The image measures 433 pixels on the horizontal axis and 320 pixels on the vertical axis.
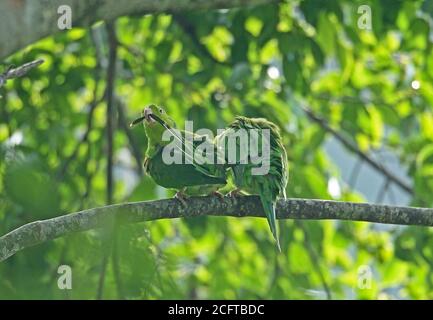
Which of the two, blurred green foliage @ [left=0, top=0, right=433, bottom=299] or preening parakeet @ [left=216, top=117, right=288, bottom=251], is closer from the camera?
preening parakeet @ [left=216, top=117, right=288, bottom=251]

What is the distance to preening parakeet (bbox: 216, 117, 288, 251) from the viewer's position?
117 inches

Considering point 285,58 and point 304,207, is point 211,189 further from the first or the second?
point 285,58

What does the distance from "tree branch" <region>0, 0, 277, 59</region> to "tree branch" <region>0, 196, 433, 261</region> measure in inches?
25.5

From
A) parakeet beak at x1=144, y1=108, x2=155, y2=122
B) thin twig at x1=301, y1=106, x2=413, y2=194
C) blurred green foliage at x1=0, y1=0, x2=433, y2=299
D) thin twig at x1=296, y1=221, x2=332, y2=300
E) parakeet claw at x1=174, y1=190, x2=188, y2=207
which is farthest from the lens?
thin twig at x1=301, y1=106, x2=413, y2=194

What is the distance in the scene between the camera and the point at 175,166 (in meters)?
3.06

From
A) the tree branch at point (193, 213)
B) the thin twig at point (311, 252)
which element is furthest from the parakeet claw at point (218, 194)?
the thin twig at point (311, 252)

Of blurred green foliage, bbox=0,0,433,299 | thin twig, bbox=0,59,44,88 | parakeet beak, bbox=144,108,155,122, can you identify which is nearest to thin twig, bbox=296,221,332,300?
blurred green foliage, bbox=0,0,433,299

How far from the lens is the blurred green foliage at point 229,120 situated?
14.3ft

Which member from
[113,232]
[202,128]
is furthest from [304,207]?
[202,128]

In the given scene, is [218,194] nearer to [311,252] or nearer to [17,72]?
[17,72]

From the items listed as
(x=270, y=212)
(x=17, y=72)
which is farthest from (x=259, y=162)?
(x=17, y=72)

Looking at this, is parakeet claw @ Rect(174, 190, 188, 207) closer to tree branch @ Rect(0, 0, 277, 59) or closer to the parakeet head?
the parakeet head

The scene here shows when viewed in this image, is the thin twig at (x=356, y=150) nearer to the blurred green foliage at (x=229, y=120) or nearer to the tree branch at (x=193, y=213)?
the blurred green foliage at (x=229, y=120)

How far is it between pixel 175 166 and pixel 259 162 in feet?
0.90
